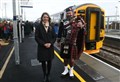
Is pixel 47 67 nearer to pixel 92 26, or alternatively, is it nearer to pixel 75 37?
pixel 75 37

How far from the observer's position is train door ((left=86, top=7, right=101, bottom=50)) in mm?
11594

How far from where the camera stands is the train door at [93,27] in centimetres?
1159

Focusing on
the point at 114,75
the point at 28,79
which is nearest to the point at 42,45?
the point at 28,79

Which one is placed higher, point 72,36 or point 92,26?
point 92,26

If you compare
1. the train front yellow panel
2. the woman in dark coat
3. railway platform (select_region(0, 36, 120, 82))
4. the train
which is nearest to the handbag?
the woman in dark coat

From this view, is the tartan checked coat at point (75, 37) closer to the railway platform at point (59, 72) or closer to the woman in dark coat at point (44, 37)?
the woman in dark coat at point (44, 37)

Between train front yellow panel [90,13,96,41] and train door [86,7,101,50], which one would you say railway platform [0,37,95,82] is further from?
train front yellow panel [90,13,96,41]

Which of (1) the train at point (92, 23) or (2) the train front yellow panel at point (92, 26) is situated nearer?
(1) the train at point (92, 23)

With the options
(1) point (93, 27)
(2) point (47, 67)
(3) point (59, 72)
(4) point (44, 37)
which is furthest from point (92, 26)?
(4) point (44, 37)

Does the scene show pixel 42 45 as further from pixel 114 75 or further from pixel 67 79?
pixel 114 75

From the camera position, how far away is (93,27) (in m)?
11.9

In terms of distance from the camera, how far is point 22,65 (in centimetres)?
796

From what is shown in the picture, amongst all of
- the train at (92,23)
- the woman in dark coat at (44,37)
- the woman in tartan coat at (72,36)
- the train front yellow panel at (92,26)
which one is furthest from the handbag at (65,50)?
the train front yellow panel at (92,26)

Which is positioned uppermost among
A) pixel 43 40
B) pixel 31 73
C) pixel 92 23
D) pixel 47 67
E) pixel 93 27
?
pixel 92 23
